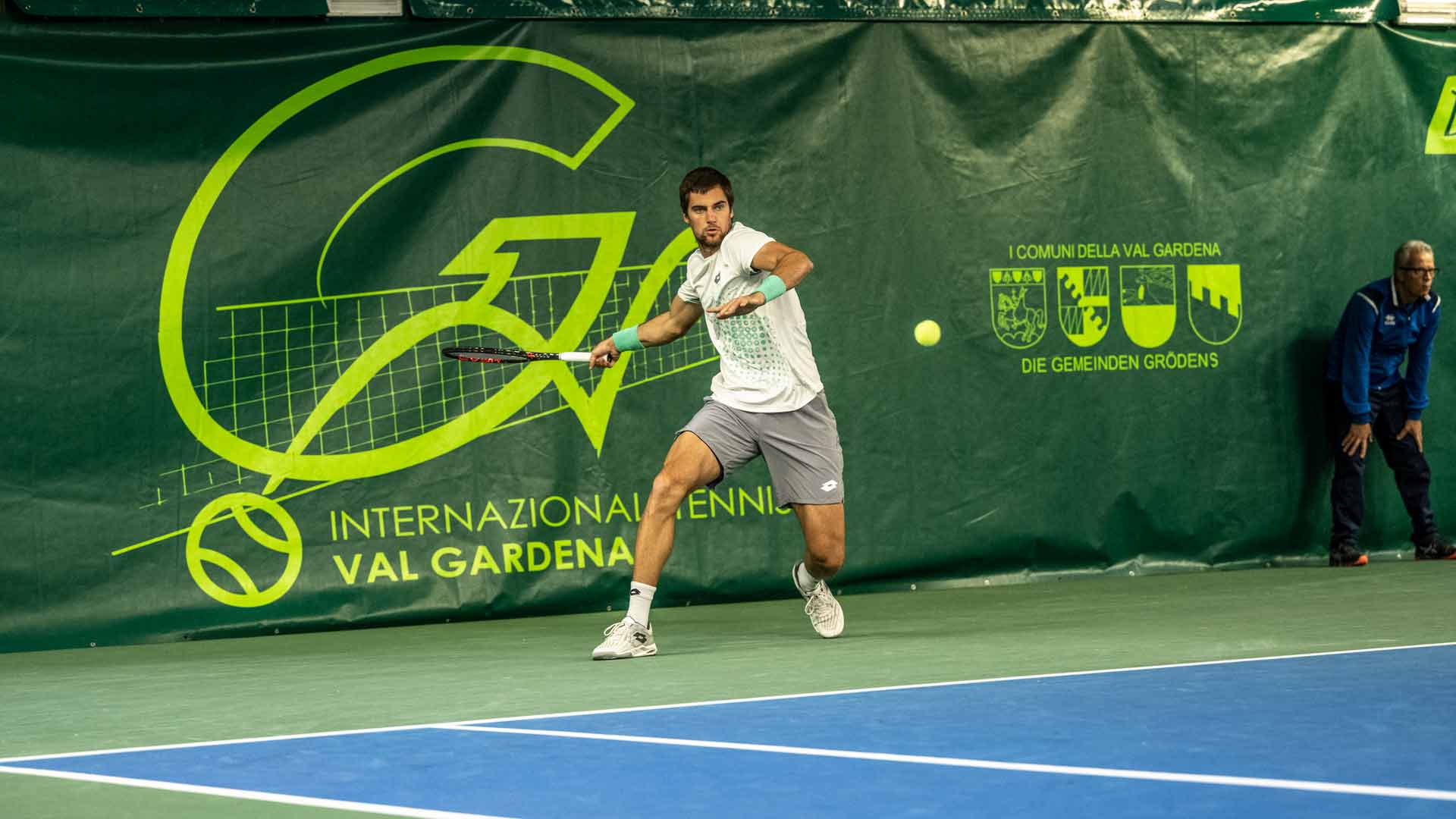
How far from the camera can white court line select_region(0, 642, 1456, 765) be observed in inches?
168

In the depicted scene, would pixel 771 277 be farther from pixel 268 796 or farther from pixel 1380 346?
pixel 1380 346

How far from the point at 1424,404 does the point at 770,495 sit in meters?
3.38

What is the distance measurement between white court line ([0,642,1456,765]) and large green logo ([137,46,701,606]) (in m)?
3.23

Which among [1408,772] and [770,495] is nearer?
[1408,772]

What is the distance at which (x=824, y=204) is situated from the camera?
27.0 feet

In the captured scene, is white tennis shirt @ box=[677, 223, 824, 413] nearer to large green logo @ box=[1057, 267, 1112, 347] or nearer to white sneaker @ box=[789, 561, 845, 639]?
white sneaker @ box=[789, 561, 845, 639]

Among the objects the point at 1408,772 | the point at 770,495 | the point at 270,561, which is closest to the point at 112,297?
the point at 270,561

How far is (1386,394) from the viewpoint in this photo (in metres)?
8.85

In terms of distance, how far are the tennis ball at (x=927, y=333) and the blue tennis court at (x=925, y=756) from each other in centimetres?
339

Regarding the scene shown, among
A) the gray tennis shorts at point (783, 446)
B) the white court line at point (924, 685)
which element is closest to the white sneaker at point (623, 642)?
the gray tennis shorts at point (783, 446)

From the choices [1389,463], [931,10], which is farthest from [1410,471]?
[931,10]

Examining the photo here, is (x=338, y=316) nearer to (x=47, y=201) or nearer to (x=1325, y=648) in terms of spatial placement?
(x=47, y=201)

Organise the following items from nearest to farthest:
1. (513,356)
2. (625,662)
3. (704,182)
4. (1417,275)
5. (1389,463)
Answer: (625,662) < (704,182) < (513,356) < (1417,275) < (1389,463)

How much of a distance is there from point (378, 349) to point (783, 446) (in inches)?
90.7
